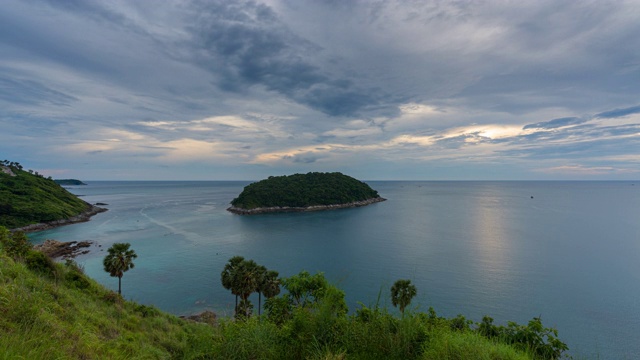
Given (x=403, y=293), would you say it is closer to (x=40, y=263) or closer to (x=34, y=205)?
(x=40, y=263)

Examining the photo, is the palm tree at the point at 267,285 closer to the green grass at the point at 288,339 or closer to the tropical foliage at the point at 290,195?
the green grass at the point at 288,339

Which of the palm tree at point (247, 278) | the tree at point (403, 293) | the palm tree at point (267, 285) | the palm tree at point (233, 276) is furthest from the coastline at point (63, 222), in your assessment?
the tree at point (403, 293)

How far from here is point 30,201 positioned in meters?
108

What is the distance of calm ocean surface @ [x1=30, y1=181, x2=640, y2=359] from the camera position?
4574cm

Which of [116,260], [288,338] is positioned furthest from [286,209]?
[288,338]

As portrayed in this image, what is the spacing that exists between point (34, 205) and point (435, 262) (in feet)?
484

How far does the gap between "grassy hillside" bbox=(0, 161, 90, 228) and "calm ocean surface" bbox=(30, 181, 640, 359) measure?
10.9 metres

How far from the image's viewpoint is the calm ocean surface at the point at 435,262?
4574 centimetres

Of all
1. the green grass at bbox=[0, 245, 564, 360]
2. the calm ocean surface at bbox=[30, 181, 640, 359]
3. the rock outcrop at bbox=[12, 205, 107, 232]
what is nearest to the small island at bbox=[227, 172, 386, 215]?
the calm ocean surface at bbox=[30, 181, 640, 359]

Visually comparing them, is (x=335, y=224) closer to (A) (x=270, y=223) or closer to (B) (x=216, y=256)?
(A) (x=270, y=223)

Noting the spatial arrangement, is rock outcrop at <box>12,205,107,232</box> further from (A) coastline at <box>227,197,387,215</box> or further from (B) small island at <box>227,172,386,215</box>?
(B) small island at <box>227,172,386,215</box>

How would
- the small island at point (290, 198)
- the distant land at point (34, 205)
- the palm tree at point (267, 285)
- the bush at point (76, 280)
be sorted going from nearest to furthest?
the bush at point (76, 280) < the palm tree at point (267, 285) < the distant land at point (34, 205) < the small island at point (290, 198)

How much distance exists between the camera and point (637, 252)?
74.8 m

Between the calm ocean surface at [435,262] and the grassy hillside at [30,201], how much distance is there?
10876mm
